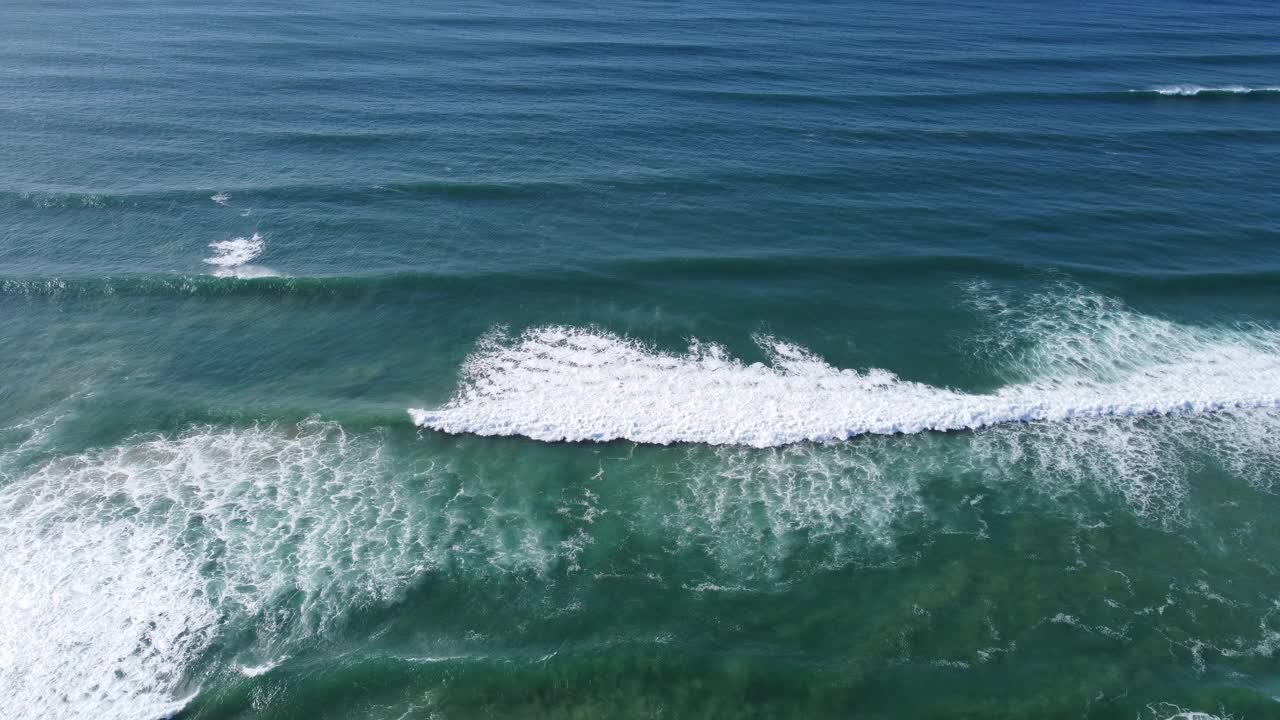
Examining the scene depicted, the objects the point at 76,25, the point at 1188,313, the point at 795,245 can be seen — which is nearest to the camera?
the point at 1188,313

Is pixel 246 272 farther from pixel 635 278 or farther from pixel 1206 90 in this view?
pixel 1206 90

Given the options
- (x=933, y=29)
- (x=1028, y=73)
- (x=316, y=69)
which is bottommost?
(x=316, y=69)

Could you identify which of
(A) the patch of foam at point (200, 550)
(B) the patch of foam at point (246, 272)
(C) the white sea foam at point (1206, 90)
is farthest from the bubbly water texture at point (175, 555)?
(C) the white sea foam at point (1206, 90)

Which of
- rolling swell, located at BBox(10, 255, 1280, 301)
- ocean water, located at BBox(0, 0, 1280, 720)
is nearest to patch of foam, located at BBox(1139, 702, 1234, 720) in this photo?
ocean water, located at BBox(0, 0, 1280, 720)

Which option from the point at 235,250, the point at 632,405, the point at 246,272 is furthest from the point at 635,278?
the point at 235,250

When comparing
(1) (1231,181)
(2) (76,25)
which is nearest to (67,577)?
(1) (1231,181)

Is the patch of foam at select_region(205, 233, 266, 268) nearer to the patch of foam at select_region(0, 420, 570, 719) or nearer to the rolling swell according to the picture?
the rolling swell

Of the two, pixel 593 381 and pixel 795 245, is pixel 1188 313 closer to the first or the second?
pixel 795 245
